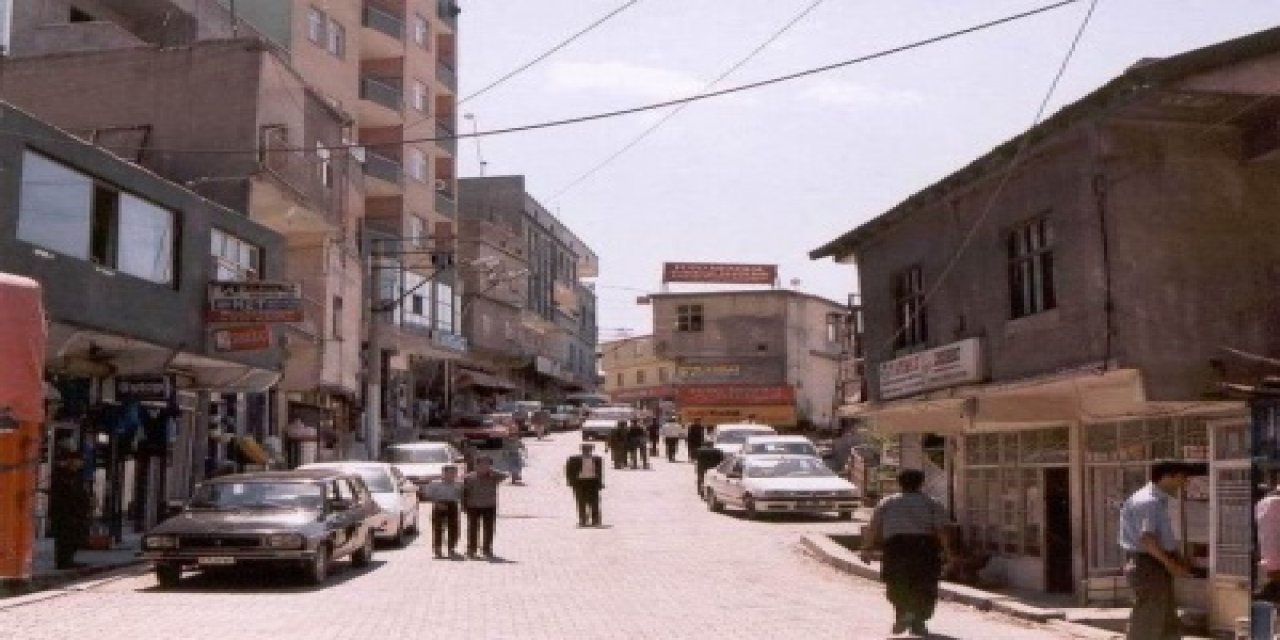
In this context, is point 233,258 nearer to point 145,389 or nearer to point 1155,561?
point 145,389

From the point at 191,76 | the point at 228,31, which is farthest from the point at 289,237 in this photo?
the point at 228,31

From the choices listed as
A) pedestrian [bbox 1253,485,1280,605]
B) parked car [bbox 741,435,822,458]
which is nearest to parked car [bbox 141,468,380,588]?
pedestrian [bbox 1253,485,1280,605]

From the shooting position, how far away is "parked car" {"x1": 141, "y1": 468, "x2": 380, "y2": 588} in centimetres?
1533

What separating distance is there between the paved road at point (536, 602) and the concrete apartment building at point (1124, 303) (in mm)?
2308

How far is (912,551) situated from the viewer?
11.5 meters

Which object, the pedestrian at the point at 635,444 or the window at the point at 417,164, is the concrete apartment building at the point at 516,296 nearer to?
the window at the point at 417,164

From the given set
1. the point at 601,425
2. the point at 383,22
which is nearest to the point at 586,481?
the point at 601,425

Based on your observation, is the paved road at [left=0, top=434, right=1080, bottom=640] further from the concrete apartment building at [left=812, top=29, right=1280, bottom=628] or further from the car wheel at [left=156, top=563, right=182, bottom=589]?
the concrete apartment building at [left=812, top=29, right=1280, bottom=628]

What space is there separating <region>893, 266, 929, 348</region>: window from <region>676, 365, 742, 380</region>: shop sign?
45468 mm

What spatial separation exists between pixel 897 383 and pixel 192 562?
1125 centimetres

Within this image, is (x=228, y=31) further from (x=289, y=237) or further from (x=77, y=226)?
(x=77, y=226)

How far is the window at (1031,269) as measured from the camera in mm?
16703

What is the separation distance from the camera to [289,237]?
112 feet

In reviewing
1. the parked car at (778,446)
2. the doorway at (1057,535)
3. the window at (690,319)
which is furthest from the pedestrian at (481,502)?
the window at (690,319)
